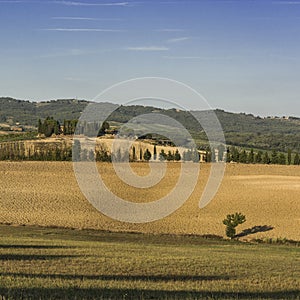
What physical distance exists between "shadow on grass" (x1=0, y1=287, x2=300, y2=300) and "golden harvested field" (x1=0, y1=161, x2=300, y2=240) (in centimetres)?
3148

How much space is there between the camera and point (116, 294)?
14.6 meters

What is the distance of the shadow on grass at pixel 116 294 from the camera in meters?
13.8

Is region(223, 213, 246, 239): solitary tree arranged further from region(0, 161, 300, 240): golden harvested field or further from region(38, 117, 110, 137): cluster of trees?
region(38, 117, 110, 137): cluster of trees

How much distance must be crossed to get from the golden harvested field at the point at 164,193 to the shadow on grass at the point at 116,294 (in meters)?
31.5

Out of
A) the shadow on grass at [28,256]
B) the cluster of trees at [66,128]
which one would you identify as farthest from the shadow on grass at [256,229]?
the cluster of trees at [66,128]

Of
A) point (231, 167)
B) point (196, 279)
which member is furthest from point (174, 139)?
point (196, 279)

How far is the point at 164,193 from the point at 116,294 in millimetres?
52675

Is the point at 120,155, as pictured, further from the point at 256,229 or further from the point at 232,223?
the point at 232,223

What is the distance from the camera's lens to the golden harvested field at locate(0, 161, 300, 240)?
50094 millimetres

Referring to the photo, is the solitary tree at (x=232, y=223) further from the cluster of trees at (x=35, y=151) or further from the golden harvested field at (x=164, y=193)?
the cluster of trees at (x=35, y=151)

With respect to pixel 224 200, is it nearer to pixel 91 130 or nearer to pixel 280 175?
pixel 280 175

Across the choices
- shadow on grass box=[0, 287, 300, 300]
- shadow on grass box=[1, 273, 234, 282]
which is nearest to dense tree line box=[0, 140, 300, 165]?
shadow on grass box=[1, 273, 234, 282]

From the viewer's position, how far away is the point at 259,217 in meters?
55.1

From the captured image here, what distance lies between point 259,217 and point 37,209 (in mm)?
19166
